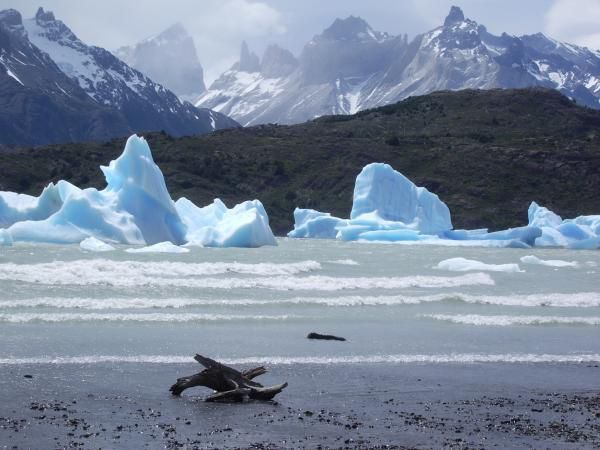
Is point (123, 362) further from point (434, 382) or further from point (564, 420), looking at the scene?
point (564, 420)

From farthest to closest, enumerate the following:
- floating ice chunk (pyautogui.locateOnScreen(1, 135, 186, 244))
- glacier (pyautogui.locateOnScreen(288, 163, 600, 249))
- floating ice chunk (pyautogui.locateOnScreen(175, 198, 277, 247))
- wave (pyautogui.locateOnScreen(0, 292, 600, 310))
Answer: glacier (pyautogui.locateOnScreen(288, 163, 600, 249))
floating ice chunk (pyautogui.locateOnScreen(175, 198, 277, 247))
floating ice chunk (pyautogui.locateOnScreen(1, 135, 186, 244))
wave (pyautogui.locateOnScreen(0, 292, 600, 310))

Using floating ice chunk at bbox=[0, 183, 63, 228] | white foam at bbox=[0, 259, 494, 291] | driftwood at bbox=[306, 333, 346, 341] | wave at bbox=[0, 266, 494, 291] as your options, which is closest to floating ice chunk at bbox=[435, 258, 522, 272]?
white foam at bbox=[0, 259, 494, 291]

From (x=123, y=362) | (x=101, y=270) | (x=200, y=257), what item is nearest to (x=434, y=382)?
(x=123, y=362)

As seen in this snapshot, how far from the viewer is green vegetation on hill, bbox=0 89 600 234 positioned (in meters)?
100

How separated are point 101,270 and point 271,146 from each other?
302 ft

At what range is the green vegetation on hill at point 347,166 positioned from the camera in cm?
10012

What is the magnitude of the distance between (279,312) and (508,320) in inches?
230

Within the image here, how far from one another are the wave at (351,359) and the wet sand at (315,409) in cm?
35

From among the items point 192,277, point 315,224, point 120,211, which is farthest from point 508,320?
point 315,224

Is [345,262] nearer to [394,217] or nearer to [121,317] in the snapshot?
[121,317]

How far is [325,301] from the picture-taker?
24.8m

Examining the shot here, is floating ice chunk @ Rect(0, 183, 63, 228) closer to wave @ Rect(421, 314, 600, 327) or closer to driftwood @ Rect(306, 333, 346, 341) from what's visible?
wave @ Rect(421, 314, 600, 327)

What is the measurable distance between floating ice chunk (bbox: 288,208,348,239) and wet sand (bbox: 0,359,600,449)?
56.7 m

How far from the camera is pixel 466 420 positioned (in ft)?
38.2
